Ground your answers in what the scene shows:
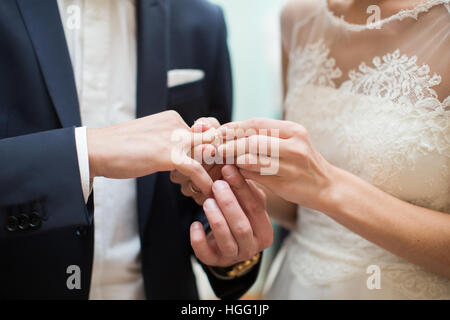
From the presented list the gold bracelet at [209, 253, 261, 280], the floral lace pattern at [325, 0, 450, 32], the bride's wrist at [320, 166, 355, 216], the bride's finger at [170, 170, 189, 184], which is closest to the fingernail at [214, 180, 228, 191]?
the bride's finger at [170, 170, 189, 184]

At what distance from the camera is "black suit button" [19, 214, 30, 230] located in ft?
2.02

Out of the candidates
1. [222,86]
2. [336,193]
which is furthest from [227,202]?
[222,86]

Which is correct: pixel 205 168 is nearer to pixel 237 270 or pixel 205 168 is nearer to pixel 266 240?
pixel 266 240

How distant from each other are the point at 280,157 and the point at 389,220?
0.99ft

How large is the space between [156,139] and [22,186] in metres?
0.25

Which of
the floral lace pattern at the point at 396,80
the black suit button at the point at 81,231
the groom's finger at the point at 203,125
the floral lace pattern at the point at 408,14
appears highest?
the floral lace pattern at the point at 408,14

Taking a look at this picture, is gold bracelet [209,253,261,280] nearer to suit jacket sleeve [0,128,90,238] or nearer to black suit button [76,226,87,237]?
black suit button [76,226,87,237]

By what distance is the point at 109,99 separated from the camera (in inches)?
34.2

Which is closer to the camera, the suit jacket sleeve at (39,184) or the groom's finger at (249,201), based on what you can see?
the suit jacket sleeve at (39,184)

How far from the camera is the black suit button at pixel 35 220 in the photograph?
24.4 inches

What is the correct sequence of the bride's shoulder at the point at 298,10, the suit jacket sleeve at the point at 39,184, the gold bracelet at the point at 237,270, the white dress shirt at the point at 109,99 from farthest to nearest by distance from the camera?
1. the bride's shoulder at the point at 298,10
2. the gold bracelet at the point at 237,270
3. the white dress shirt at the point at 109,99
4. the suit jacket sleeve at the point at 39,184

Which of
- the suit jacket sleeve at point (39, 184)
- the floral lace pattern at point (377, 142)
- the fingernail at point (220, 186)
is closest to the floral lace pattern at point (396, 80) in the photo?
the floral lace pattern at point (377, 142)

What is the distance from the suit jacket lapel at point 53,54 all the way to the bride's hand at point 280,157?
1.12 feet

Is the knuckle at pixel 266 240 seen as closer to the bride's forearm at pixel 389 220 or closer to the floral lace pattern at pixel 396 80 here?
the bride's forearm at pixel 389 220
